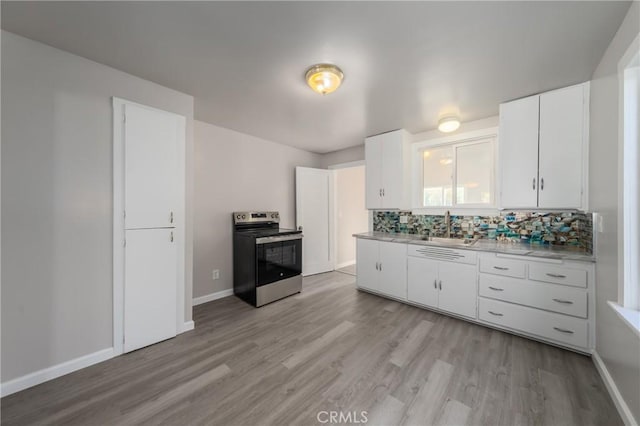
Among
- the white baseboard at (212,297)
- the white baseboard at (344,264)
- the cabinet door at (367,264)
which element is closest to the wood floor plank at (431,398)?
the cabinet door at (367,264)

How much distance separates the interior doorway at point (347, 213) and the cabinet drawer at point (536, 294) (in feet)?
8.38

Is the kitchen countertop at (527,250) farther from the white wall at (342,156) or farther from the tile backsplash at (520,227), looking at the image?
the white wall at (342,156)

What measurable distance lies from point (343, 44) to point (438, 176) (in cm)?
248

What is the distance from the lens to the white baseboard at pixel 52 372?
1555 millimetres

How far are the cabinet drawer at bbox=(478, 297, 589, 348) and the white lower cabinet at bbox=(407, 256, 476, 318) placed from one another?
0.15 m

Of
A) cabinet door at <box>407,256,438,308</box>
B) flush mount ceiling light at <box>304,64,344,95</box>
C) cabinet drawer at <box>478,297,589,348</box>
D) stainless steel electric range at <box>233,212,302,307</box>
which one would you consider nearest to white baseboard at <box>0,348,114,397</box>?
stainless steel electric range at <box>233,212,302,307</box>

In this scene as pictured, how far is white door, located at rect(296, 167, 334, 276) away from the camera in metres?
4.31

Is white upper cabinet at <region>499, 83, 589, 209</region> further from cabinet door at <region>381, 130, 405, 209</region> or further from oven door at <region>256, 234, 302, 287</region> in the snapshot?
oven door at <region>256, 234, 302, 287</region>

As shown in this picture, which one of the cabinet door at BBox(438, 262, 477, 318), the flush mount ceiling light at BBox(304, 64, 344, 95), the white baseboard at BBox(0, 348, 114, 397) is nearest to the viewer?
the white baseboard at BBox(0, 348, 114, 397)

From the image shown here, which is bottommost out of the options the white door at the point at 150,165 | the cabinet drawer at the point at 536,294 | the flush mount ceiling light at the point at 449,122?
the cabinet drawer at the point at 536,294

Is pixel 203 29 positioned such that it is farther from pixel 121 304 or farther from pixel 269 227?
pixel 269 227

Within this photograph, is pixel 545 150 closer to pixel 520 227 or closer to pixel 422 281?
pixel 520 227

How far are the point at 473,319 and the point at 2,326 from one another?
3889mm

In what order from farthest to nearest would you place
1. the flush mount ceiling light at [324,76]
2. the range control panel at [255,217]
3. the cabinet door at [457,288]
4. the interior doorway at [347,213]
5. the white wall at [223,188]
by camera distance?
1. the interior doorway at [347,213]
2. the range control panel at [255,217]
3. the white wall at [223,188]
4. the cabinet door at [457,288]
5. the flush mount ceiling light at [324,76]
